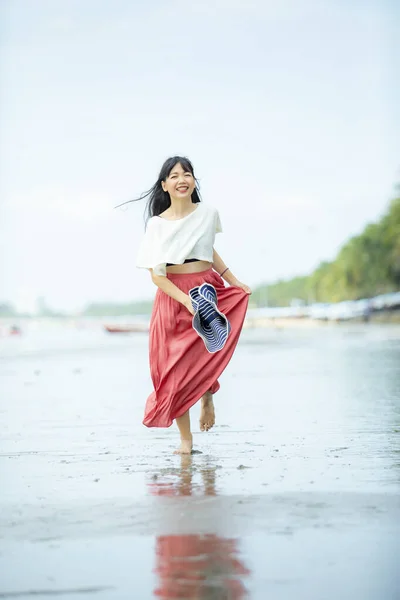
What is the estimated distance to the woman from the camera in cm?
727

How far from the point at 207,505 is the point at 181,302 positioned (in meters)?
2.09

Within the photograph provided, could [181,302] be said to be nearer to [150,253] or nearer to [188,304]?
[188,304]

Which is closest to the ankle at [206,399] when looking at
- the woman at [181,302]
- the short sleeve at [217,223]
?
the woman at [181,302]

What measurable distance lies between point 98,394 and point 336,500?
8641 millimetres

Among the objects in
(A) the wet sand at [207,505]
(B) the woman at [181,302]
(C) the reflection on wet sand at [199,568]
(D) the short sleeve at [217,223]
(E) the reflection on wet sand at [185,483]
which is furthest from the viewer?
(D) the short sleeve at [217,223]

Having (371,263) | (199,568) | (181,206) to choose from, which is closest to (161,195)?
(181,206)

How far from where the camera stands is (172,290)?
7.22 m

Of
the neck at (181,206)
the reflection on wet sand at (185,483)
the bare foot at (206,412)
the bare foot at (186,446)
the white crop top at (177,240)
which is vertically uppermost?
the neck at (181,206)

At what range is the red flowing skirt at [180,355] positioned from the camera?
7254mm

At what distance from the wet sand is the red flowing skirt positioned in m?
0.35

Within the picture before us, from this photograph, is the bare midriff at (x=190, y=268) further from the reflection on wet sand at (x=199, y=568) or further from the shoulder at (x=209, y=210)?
the reflection on wet sand at (x=199, y=568)

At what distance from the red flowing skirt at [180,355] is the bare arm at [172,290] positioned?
0.51 ft

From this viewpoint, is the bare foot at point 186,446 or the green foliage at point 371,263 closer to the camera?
the bare foot at point 186,446

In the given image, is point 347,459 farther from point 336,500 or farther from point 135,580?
point 135,580
